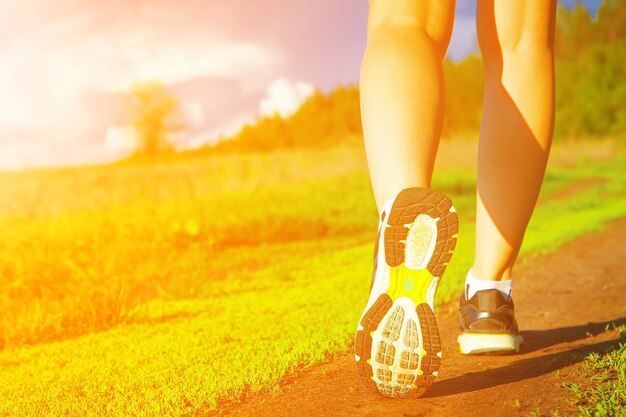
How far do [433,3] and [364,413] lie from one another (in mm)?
1011

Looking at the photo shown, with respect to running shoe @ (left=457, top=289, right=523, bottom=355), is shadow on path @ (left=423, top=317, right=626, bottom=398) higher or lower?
lower

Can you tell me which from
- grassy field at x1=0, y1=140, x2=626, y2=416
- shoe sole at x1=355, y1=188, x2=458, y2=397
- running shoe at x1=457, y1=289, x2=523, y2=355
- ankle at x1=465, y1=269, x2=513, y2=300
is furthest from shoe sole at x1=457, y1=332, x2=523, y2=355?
shoe sole at x1=355, y1=188, x2=458, y2=397

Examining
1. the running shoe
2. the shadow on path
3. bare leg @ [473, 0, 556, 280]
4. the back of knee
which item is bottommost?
the shadow on path

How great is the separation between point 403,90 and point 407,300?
51 cm

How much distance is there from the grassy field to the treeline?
23.2 meters

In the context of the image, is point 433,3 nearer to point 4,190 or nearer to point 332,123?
point 4,190

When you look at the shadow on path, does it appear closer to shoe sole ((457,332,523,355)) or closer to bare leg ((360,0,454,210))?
shoe sole ((457,332,523,355))

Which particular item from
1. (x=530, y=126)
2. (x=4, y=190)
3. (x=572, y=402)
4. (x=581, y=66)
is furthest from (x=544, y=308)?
(x=581, y=66)

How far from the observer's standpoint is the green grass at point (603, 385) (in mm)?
1400

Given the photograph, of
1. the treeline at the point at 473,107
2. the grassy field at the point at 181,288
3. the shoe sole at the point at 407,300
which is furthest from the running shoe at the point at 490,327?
the treeline at the point at 473,107

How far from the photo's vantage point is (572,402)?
1479 millimetres

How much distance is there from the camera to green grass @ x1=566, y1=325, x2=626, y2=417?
140 centimetres

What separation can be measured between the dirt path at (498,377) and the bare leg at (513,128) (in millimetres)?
290

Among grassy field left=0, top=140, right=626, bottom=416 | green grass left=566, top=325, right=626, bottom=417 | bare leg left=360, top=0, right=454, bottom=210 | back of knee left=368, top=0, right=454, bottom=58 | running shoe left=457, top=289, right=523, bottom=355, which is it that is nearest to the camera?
green grass left=566, top=325, right=626, bottom=417
